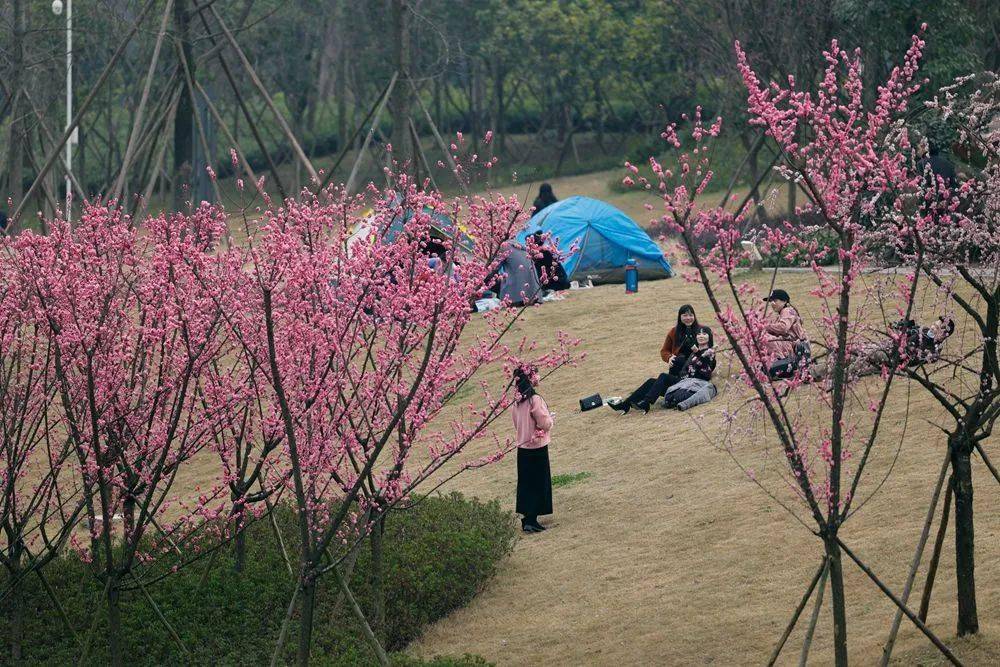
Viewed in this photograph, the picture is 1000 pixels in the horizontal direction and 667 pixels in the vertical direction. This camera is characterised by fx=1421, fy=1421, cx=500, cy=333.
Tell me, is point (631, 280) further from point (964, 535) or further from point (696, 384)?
point (964, 535)

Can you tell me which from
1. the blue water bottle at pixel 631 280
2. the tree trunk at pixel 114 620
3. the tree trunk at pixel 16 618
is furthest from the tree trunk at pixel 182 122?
the tree trunk at pixel 114 620

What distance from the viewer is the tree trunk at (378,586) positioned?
31.2 feet

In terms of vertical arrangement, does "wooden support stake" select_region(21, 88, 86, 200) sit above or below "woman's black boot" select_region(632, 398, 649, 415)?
above

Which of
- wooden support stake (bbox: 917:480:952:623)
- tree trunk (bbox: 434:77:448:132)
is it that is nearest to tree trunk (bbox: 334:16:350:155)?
tree trunk (bbox: 434:77:448:132)

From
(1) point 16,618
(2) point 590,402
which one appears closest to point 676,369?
(2) point 590,402

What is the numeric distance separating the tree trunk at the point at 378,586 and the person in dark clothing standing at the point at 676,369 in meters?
5.13

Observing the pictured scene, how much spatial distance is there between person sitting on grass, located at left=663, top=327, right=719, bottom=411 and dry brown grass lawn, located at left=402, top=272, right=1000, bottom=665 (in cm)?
16

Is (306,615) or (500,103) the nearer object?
(306,615)

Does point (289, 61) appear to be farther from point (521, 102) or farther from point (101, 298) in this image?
point (101, 298)

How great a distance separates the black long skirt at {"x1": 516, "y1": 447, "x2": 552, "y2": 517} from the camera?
11.4m

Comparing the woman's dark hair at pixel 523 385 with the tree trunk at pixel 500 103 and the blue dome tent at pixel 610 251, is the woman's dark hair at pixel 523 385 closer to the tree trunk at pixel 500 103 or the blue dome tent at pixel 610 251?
the blue dome tent at pixel 610 251

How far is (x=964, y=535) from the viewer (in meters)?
7.95

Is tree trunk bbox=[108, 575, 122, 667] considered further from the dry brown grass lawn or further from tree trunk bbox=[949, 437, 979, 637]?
tree trunk bbox=[949, 437, 979, 637]

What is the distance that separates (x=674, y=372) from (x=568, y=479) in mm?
2158
